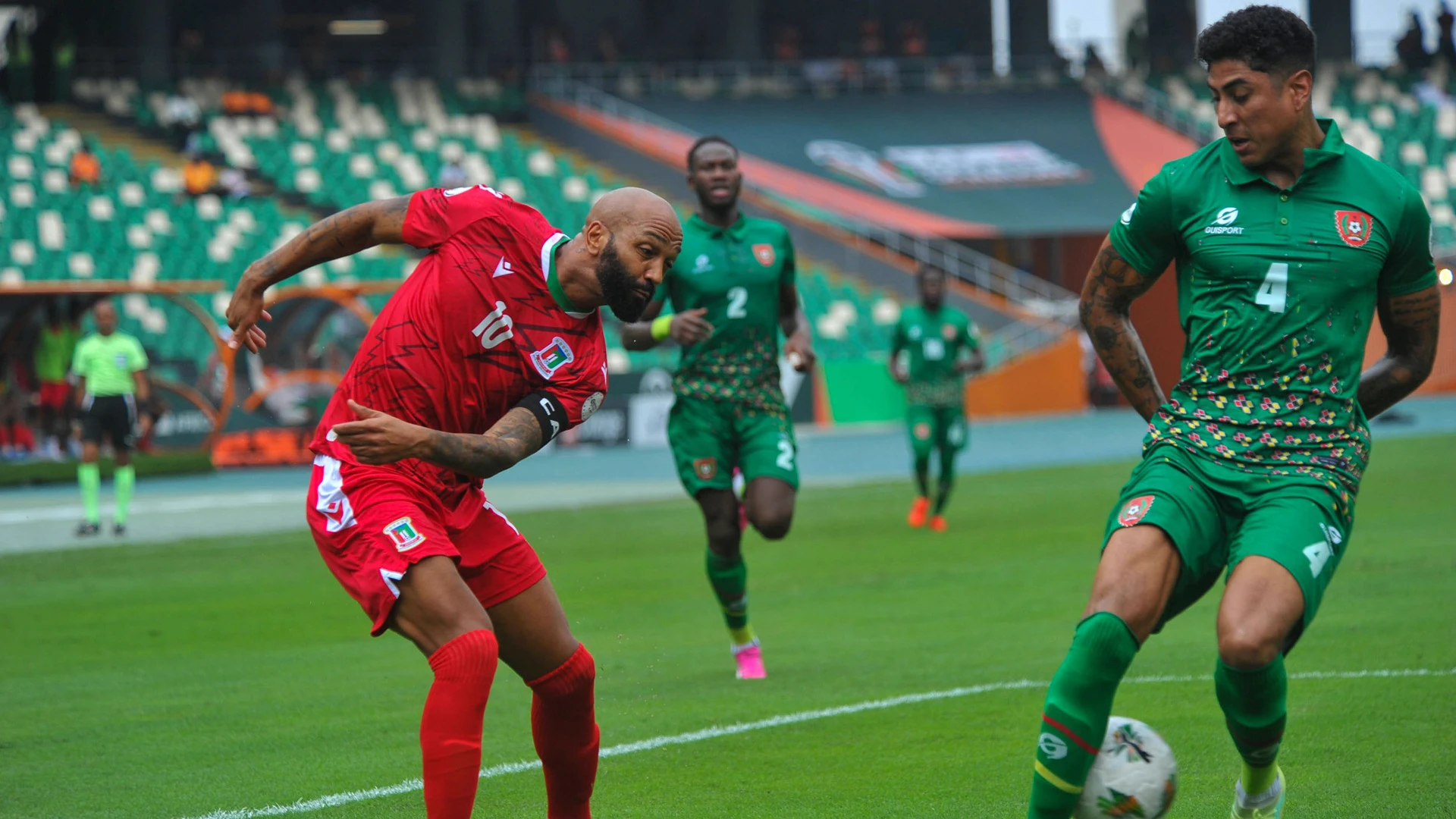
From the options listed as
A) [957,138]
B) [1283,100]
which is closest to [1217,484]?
[1283,100]

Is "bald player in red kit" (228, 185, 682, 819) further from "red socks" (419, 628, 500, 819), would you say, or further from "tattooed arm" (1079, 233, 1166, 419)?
"tattooed arm" (1079, 233, 1166, 419)

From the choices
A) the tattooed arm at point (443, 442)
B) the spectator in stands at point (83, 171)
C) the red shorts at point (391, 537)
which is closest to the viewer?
the tattooed arm at point (443, 442)

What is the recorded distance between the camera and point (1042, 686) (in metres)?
7.81

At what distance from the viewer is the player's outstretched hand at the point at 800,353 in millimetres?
8734

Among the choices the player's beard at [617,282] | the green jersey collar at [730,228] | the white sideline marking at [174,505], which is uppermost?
the player's beard at [617,282]

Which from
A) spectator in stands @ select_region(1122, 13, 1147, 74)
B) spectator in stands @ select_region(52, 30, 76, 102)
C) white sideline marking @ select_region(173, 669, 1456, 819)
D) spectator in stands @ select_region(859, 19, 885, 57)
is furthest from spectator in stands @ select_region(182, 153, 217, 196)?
white sideline marking @ select_region(173, 669, 1456, 819)

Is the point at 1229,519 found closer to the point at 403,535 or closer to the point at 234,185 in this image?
the point at 403,535

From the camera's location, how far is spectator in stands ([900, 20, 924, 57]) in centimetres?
4641

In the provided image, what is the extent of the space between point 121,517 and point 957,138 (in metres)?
29.1

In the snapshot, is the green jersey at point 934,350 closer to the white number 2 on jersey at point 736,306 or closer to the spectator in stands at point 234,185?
the white number 2 on jersey at point 736,306

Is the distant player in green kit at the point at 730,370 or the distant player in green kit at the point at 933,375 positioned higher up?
the distant player in green kit at the point at 730,370

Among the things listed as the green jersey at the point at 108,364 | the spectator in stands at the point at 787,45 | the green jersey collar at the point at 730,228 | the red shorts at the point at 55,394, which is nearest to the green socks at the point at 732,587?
the green jersey collar at the point at 730,228

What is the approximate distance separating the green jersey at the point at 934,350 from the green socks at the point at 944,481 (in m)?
0.58

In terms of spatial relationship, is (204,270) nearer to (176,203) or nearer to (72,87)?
(176,203)
